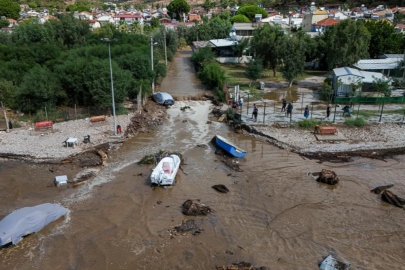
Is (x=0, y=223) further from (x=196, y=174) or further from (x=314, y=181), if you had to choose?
(x=314, y=181)

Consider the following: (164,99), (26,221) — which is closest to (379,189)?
(26,221)

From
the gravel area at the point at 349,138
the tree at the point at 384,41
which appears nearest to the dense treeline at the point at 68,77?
the gravel area at the point at 349,138

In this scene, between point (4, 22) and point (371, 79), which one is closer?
point (371, 79)

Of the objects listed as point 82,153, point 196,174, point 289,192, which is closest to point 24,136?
point 82,153

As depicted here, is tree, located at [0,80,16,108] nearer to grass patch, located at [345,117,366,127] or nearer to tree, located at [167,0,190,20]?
grass patch, located at [345,117,366,127]

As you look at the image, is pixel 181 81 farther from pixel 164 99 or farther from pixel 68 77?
pixel 68 77
